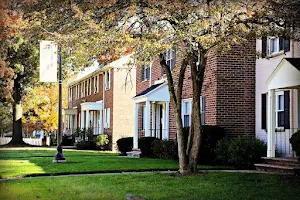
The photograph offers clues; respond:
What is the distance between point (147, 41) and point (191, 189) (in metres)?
2.75

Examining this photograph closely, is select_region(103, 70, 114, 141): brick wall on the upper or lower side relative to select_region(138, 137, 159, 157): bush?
upper

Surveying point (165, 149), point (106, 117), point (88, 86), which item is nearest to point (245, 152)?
point (165, 149)

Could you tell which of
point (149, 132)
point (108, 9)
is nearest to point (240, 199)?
point (108, 9)

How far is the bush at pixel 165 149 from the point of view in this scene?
15.7m

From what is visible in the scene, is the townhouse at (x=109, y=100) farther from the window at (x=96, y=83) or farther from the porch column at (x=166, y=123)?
the porch column at (x=166, y=123)

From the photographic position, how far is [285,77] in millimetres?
11328

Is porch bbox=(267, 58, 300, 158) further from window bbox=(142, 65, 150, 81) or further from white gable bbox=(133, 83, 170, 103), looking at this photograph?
window bbox=(142, 65, 150, 81)

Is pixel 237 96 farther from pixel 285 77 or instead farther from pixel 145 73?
pixel 145 73

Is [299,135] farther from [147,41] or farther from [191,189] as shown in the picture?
[147,41]

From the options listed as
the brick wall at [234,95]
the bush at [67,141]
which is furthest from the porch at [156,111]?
the bush at [67,141]

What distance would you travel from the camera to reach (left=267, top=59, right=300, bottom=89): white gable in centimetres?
1089

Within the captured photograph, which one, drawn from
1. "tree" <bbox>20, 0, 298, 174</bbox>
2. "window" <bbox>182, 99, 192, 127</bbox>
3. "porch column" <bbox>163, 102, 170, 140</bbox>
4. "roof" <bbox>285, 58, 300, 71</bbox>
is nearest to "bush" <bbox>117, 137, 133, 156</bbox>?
"porch column" <bbox>163, 102, 170, 140</bbox>

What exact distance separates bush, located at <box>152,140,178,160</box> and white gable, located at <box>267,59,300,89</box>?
441 centimetres

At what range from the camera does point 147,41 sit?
920 centimetres
